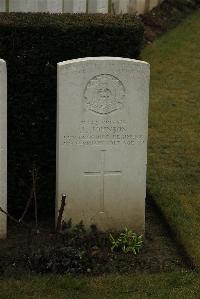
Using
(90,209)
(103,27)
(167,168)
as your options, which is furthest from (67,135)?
(167,168)

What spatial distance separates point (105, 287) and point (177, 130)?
4584mm

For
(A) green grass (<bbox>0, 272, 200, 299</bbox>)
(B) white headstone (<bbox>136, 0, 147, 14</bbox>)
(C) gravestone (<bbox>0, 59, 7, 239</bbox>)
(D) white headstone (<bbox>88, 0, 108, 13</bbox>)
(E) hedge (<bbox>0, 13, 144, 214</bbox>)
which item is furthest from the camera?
(B) white headstone (<bbox>136, 0, 147, 14</bbox>)

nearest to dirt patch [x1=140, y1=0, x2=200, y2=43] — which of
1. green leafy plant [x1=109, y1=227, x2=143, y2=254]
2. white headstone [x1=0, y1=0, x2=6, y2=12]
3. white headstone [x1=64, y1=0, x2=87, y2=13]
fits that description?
white headstone [x1=64, y1=0, x2=87, y2=13]

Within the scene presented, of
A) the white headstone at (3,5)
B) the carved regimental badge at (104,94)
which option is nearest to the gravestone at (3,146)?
the carved regimental badge at (104,94)

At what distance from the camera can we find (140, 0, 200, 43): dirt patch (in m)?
14.7

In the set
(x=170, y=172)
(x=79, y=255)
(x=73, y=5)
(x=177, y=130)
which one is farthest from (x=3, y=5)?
(x=79, y=255)

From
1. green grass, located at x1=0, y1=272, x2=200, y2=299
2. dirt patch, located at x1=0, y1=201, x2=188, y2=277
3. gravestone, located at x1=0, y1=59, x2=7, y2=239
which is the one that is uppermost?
gravestone, located at x1=0, y1=59, x2=7, y2=239

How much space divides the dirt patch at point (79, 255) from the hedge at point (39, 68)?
52cm

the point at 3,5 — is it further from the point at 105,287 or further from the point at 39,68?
the point at 105,287

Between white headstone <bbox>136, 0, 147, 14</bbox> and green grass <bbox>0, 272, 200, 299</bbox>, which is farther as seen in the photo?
white headstone <bbox>136, 0, 147, 14</bbox>

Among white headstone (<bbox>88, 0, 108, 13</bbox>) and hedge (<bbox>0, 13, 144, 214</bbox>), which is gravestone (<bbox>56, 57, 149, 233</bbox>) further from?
white headstone (<bbox>88, 0, 108, 13</bbox>)

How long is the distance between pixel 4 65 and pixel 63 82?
48 cm

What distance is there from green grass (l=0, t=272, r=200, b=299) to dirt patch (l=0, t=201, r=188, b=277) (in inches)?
5.3

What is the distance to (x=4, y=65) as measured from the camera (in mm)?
5781
